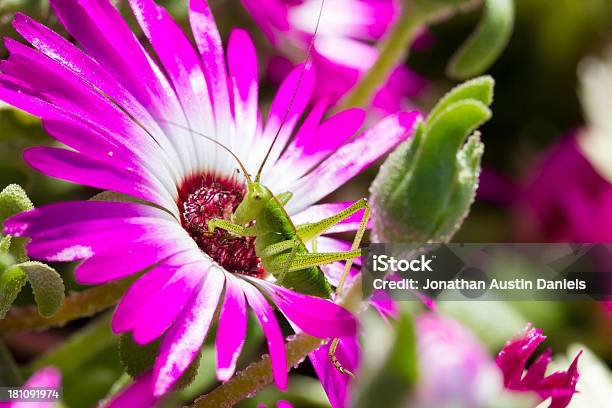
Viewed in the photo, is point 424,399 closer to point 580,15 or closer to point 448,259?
point 448,259

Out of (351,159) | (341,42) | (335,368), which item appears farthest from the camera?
(341,42)

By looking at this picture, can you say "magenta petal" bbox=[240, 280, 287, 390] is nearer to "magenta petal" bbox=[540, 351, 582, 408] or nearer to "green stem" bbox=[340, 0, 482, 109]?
"magenta petal" bbox=[540, 351, 582, 408]

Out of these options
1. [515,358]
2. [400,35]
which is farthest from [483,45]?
[515,358]

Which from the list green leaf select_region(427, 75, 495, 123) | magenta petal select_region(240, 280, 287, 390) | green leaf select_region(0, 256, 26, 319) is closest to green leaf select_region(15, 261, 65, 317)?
green leaf select_region(0, 256, 26, 319)

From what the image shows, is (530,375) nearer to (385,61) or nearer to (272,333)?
(272,333)

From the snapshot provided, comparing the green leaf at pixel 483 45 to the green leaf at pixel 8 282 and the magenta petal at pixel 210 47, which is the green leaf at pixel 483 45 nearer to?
the magenta petal at pixel 210 47

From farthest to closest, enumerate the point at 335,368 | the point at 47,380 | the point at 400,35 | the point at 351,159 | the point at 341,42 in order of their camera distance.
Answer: the point at 341,42, the point at 400,35, the point at 351,159, the point at 335,368, the point at 47,380
